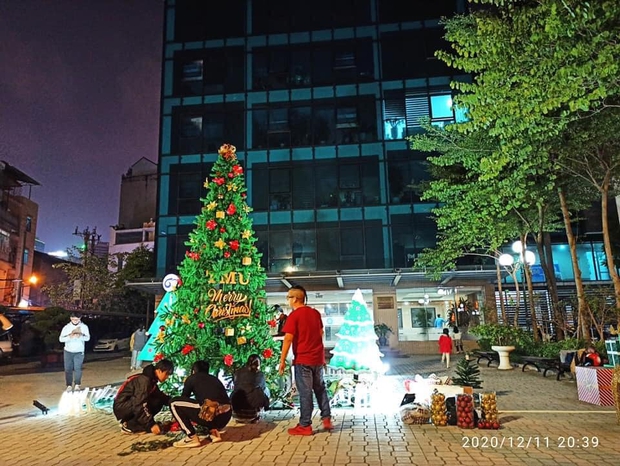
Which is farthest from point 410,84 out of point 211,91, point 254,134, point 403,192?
point 211,91

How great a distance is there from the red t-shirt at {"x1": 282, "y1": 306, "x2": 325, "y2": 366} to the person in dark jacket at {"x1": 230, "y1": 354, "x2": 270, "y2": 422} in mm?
1018

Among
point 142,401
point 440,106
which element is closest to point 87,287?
point 440,106

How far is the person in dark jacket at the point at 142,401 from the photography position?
19.5 ft

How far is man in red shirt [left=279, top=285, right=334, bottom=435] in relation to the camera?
5793 mm

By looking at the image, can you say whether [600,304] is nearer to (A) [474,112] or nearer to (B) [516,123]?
(B) [516,123]

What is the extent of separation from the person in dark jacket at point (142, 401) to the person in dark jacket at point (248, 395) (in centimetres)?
104

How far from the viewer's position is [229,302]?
Answer: 7.54m

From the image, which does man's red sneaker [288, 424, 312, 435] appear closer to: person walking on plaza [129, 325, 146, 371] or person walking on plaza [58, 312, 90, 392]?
person walking on plaza [58, 312, 90, 392]

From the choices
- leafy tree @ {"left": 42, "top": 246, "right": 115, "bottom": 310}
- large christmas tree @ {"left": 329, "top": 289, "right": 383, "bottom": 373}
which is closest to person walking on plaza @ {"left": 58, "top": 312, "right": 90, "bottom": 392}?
large christmas tree @ {"left": 329, "top": 289, "right": 383, "bottom": 373}

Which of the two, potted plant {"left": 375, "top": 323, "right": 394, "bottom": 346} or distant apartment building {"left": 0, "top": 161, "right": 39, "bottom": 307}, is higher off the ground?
distant apartment building {"left": 0, "top": 161, "right": 39, "bottom": 307}

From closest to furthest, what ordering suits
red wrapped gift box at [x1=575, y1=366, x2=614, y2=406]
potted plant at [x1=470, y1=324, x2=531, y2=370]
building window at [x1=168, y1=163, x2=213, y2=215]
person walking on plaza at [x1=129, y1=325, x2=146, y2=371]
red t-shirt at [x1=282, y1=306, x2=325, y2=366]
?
1. red t-shirt at [x1=282, y1=306, x2=325, y2=366]
2. red wrapped gift box at [x1=575, y1=366, x2=614, y2=406]
3. person walking on plaza at [x1=129, y1=325, x2=146, y2=371]
4. potted plant at [x1=470, y1=324, x2=531, y2=370]
5. building window at [x1=168, y1=163, x2=213, y2=215]

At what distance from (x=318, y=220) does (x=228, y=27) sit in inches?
522

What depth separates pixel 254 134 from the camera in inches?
985

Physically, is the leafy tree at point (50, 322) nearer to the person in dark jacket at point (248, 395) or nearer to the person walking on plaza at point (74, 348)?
the person walking on plaza at point (74, 348)
